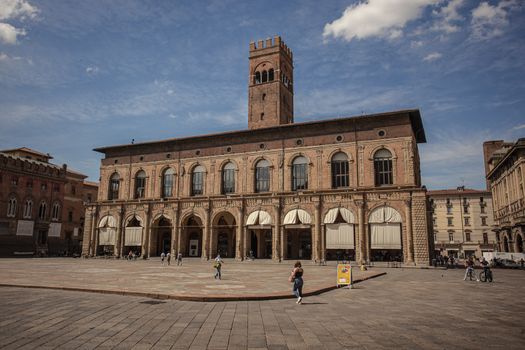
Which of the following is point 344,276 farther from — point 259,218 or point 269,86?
point 269,86

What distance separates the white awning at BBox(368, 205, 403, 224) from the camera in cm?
3522

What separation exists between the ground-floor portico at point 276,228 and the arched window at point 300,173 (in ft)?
6.04

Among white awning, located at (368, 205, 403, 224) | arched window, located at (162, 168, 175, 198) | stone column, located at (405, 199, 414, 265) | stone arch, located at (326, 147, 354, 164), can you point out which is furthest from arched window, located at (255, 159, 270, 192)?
stone column, located at (405, 199, 414, 265)

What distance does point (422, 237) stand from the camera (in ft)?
111

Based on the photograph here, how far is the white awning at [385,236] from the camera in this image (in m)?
35.0

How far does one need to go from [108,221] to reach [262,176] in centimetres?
2172

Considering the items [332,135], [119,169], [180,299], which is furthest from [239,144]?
[180,299]

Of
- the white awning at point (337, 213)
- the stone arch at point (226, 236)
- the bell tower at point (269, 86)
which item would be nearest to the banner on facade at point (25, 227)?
the stone arch at point (226, 236)

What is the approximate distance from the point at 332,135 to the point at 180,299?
29.7 m

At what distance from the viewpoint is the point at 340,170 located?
38.9 m

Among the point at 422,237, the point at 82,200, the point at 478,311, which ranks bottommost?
the point at 478,311

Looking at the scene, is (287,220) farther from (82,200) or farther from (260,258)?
(82,200)

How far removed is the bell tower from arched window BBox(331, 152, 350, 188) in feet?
50.6

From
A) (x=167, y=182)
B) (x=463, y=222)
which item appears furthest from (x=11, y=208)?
(x=463, y=222)
